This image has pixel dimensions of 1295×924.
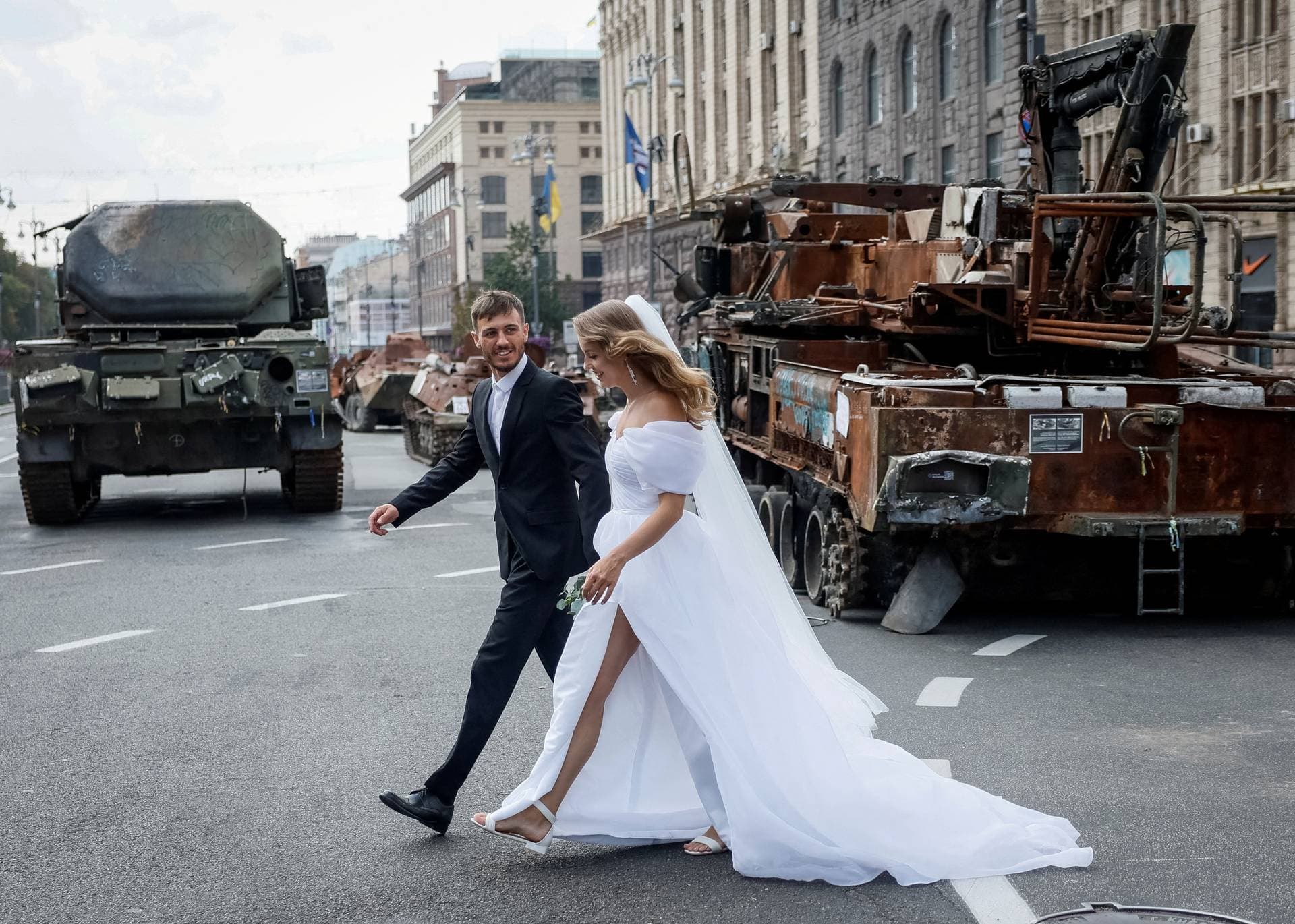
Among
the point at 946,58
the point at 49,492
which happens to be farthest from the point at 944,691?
the point at 946,58

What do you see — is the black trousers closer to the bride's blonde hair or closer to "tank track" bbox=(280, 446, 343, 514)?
the bride's blonde hair

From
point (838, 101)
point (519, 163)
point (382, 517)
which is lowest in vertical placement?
point (382, 517)

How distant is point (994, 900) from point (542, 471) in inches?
80.2

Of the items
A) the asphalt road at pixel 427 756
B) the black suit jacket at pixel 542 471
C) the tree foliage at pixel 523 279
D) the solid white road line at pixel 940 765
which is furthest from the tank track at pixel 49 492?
the tree foliage at pixel 523 279

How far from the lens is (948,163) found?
43.9m

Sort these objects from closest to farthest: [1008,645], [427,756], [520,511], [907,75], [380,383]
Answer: [520,511], [427,756], [1008,645], [380,383], [907,75]

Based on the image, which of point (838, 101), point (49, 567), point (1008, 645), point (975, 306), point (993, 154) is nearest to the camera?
point (1008, 645)

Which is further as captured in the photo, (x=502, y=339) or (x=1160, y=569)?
(x=1160, y=569)

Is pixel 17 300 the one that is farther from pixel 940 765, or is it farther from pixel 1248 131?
pixel 940 765

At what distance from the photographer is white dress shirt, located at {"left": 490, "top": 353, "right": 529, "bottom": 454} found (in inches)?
239

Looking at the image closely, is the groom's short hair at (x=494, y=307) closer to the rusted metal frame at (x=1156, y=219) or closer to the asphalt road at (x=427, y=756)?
the asphalt road at (x=427, y=756)

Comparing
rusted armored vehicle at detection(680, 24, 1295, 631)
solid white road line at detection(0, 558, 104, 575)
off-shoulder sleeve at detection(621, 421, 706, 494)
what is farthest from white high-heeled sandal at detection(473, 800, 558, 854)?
solid white road line at detection(0, 558, 104, 575)

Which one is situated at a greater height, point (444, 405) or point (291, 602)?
point (444, 405)

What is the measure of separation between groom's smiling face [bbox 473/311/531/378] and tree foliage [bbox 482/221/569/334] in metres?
67.2
